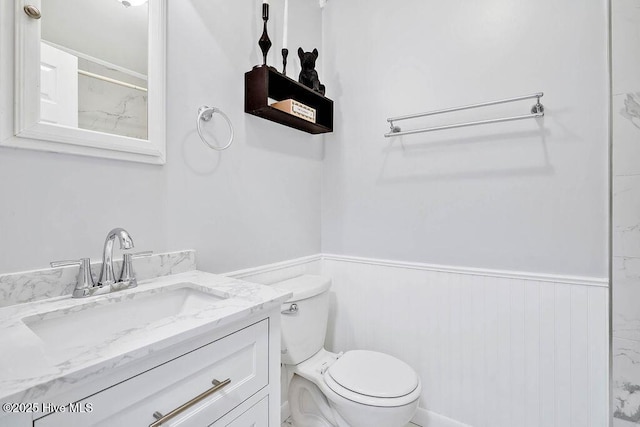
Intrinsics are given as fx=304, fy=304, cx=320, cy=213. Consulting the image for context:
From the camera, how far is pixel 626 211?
3.80 feet

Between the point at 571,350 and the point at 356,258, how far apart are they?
41.0 inches

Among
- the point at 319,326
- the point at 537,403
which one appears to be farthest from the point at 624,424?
the point at 319,326

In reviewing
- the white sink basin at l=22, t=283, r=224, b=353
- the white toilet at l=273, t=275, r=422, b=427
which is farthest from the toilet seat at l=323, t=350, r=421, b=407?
the white sink basin at l=22, t=283, r=224, b=353

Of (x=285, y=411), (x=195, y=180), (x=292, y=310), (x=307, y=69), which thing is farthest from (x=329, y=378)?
(x=307, y=69)

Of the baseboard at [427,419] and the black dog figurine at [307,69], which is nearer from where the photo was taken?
the baseboard at [427,419]

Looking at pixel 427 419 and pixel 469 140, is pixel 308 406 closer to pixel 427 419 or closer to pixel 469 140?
pixel 427 419

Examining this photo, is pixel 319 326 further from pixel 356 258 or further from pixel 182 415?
pixel 182 415

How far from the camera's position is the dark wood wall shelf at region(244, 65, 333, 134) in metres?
1.36

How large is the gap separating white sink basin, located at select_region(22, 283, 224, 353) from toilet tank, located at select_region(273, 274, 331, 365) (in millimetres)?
449

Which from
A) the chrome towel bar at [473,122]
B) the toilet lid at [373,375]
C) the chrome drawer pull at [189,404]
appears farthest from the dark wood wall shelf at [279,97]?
the toilet lid at [373,375]

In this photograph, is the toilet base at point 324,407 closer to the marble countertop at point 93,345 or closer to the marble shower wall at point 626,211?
the marble countertop at point 93,345

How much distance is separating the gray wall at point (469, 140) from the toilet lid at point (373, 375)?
1.78 ft

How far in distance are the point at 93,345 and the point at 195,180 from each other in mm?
735

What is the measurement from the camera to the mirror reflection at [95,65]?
0.86 m
